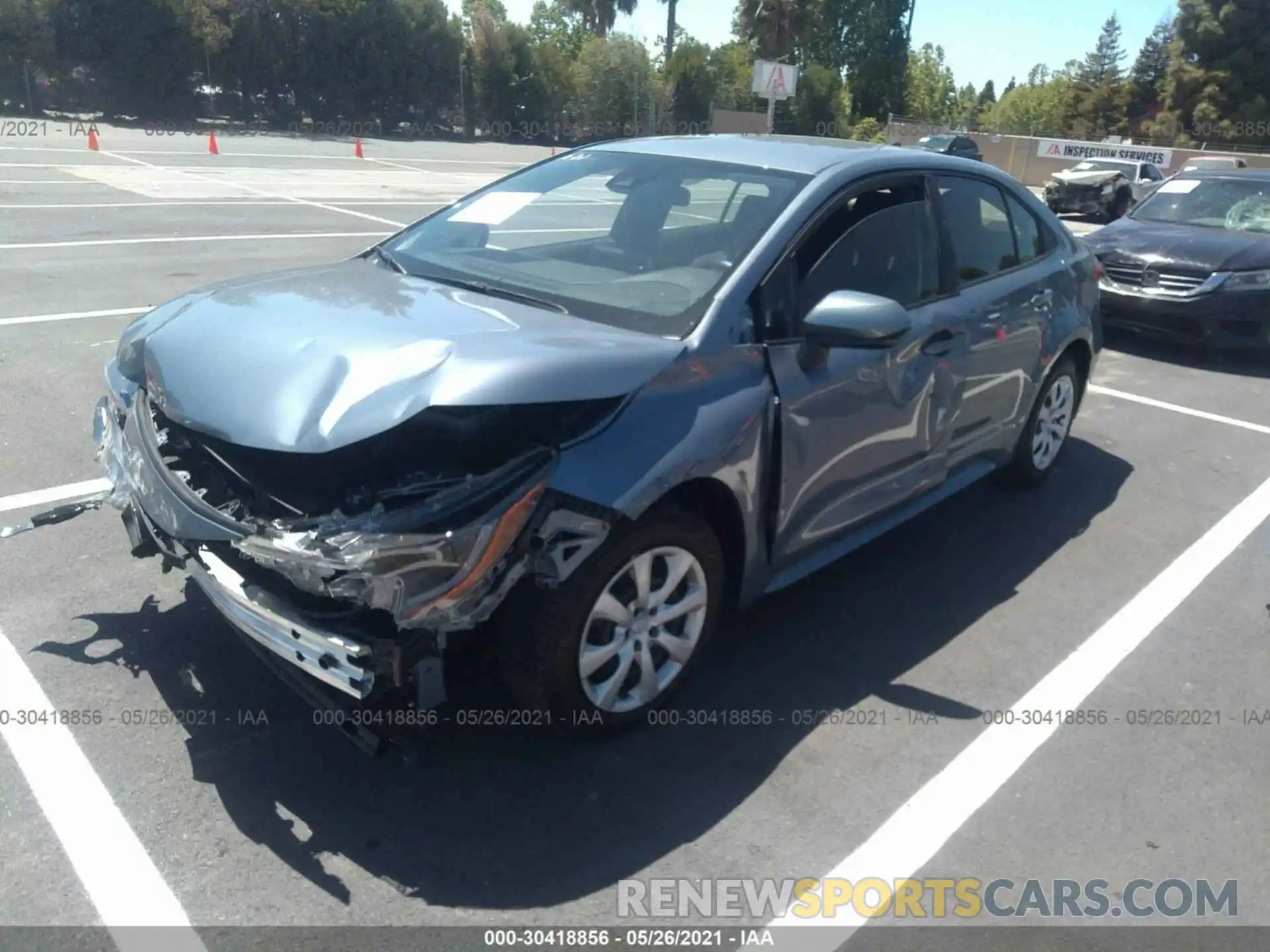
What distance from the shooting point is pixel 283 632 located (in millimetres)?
2836

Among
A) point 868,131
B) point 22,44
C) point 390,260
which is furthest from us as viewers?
point 868,131

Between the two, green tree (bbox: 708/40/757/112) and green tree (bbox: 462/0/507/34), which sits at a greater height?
green tree (bbox: 462/0/507/34)

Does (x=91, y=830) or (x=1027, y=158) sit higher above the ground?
(x=1027, y=158)

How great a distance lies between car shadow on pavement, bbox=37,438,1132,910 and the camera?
9.50 feet

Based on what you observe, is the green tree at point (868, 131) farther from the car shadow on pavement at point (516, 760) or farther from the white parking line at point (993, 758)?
the car shadow on pavement at point (516, 760)

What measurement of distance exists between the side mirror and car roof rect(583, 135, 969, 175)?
703 millimetres

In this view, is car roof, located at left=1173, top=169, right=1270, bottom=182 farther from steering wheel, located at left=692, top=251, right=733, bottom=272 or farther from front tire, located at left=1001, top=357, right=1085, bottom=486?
steering wheel, located at left=692, top=251, right=733, bottom=272

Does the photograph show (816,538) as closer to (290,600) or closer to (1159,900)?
(1159,900)

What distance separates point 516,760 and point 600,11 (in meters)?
58.4

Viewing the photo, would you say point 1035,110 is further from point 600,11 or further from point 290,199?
point 290,199

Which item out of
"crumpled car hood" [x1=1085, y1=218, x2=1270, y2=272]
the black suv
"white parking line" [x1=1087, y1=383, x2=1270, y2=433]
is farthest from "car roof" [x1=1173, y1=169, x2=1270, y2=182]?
the black suv

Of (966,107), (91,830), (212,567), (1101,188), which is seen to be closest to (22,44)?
(1101,188)

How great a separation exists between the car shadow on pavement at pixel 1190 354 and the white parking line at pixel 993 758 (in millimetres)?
4802

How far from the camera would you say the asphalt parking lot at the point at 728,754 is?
284 centimetres
